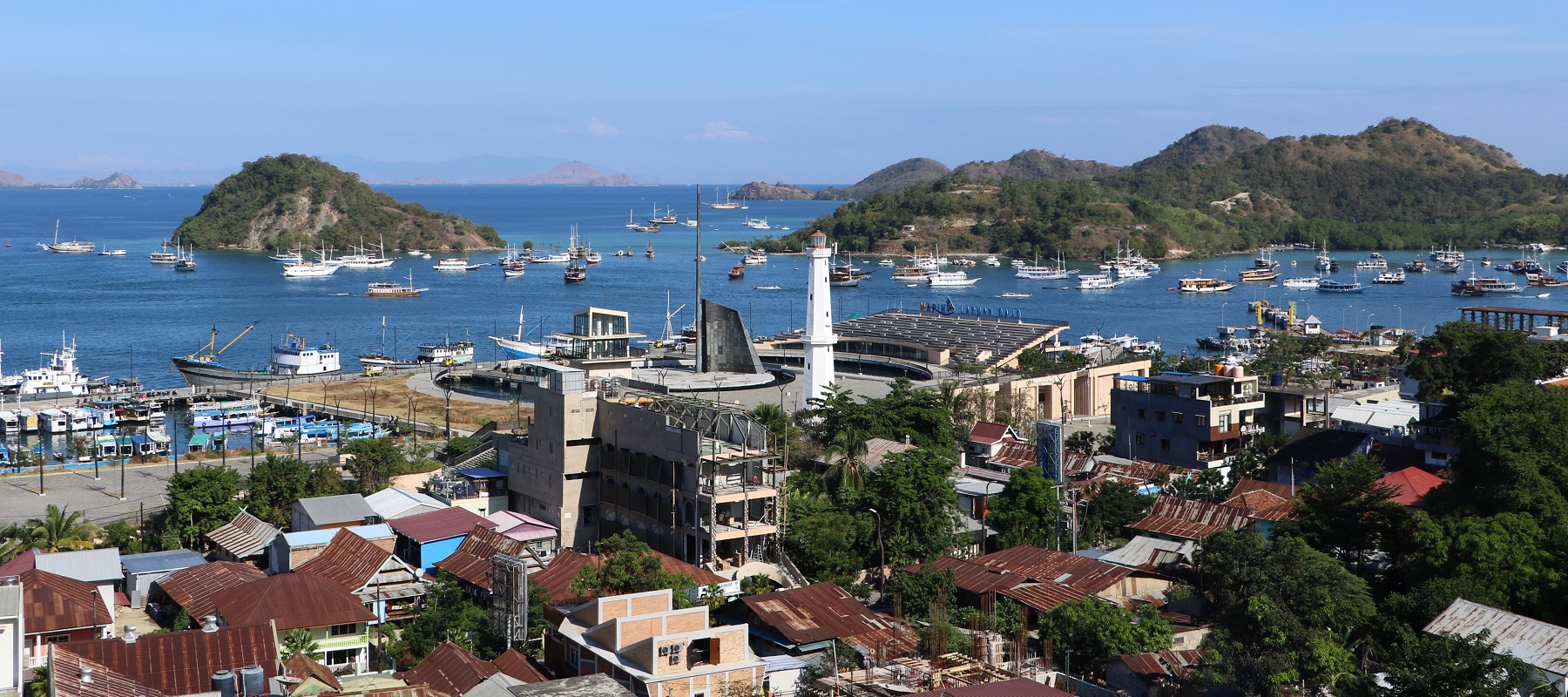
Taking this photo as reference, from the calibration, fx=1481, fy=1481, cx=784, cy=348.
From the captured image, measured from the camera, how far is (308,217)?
101 meters

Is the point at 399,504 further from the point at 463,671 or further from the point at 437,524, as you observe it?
the point at 463,671

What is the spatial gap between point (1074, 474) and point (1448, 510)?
6447mm

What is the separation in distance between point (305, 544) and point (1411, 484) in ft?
44.9

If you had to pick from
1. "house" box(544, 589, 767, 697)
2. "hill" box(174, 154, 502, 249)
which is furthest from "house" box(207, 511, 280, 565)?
"hill" box(174, 154, 502, 249)

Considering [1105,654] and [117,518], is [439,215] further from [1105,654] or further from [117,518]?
[1105,654]

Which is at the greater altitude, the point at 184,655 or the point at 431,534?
the point at 184,655

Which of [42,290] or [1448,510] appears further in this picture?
[42,290]

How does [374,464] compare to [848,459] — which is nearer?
[848,459]

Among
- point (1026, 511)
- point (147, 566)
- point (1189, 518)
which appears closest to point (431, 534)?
point (147, 566)

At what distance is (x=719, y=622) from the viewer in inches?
548

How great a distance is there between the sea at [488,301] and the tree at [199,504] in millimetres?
24993

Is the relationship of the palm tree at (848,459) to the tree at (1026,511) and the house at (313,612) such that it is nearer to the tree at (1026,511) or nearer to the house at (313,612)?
the tree at (1026,511)

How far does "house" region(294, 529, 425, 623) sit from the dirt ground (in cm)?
1344

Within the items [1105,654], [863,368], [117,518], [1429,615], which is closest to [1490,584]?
[1429,615]
